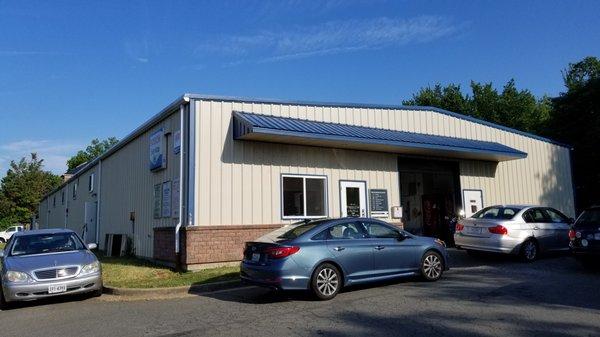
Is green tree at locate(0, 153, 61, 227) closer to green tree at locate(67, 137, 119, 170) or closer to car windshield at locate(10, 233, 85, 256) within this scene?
green tree at locate(67, 137, 119, 170)

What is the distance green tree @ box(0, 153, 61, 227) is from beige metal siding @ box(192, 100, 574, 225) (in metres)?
59.9

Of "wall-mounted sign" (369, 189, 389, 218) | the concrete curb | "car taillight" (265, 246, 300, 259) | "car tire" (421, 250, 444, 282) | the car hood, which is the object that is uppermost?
"wall-mounted sign" (369, 189, 389, 218)

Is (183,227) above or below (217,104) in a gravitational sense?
below

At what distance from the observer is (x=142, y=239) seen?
17.1 metres

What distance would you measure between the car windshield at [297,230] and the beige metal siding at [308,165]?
4.49m

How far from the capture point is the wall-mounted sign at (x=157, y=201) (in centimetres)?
1562

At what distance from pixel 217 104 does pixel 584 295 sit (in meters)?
10.0

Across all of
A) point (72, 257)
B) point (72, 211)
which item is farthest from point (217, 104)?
point (72, 211)

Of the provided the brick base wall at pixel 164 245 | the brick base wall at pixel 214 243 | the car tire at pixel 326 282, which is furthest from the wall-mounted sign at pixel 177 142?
the car tire at pixel 326 282

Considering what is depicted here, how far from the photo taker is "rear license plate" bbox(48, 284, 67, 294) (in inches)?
371

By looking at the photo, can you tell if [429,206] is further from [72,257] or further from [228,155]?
[72,257]

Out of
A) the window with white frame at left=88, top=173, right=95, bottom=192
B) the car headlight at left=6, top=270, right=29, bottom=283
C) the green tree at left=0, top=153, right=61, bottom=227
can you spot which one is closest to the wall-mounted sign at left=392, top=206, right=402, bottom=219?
the car headlight at left=6, top=270, right=29, bottom=283

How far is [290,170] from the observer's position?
1515 centimetres

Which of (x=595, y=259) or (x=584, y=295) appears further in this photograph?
(x=595, y=259)
